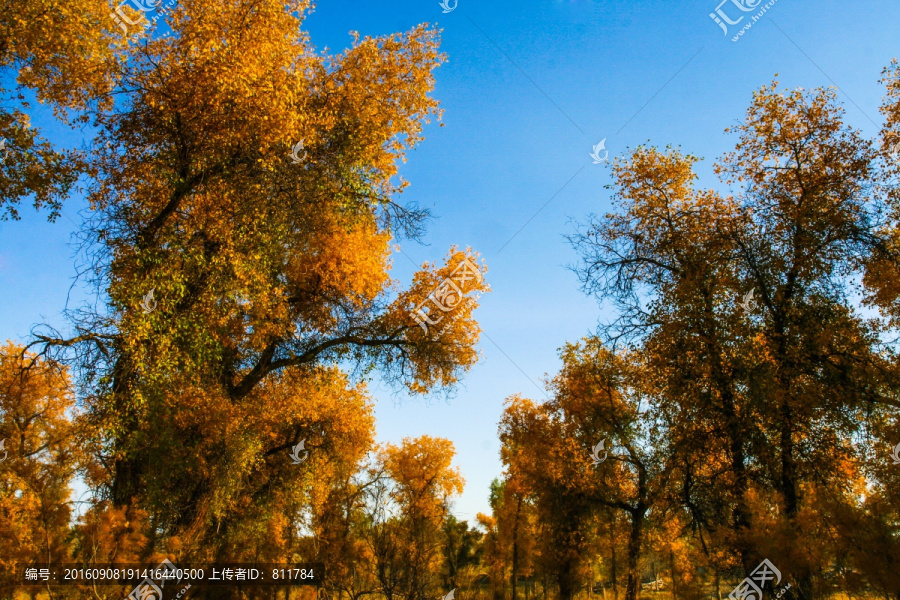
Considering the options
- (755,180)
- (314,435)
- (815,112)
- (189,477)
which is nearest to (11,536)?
(189,477)

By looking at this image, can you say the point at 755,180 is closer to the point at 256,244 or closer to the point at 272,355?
the point at 256,244

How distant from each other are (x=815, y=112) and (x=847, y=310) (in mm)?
3708

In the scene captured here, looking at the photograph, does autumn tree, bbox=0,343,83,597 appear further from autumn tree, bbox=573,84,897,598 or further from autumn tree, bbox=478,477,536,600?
autumn tree, bbox=478,477,536,600

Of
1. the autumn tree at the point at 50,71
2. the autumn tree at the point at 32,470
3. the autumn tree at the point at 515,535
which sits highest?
the autumn tree at the point at 50,71

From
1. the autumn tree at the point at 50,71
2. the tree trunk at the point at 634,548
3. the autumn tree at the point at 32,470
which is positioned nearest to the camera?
the autumn tree at the point at 50,71

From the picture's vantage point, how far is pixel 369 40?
34.2 ft

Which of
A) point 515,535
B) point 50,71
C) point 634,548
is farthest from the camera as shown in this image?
point 515,535

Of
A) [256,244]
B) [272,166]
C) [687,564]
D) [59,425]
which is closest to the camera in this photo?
[272,166]

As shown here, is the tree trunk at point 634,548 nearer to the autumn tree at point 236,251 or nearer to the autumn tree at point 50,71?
the autumn tree at point 236,251

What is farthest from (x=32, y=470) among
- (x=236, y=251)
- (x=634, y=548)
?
(x=634, y=548)

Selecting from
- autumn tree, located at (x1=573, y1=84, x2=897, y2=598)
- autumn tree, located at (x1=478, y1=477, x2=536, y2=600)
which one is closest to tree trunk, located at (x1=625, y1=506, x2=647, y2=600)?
autumn tree, located at (x1=478, y1=477, x2=536, y2=600)

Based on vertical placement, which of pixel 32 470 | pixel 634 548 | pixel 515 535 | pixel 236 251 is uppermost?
pixel 236 251

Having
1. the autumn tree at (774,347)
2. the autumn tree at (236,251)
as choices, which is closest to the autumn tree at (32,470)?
the autumn tree at (236,251)

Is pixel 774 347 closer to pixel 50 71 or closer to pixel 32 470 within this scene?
pixel 50 71
